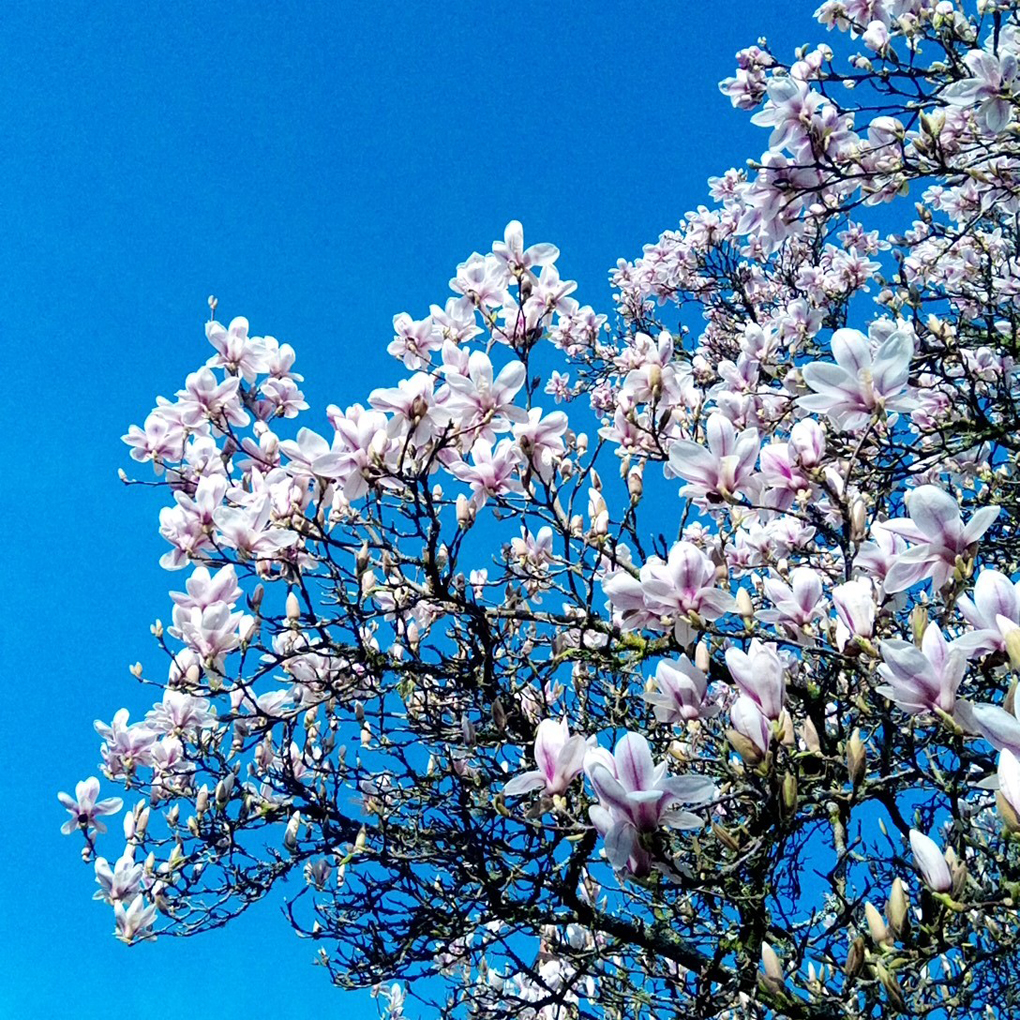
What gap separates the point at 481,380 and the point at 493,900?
6.06ft

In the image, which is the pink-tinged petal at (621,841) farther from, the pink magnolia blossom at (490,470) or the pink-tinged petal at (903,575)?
the pink magnolia blossom at (490,470)

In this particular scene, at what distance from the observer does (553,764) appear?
6.03ft

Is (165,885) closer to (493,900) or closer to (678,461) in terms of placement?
(493,900)

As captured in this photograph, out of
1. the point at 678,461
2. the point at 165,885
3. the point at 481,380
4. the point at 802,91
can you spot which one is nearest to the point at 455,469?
the point at 481,380

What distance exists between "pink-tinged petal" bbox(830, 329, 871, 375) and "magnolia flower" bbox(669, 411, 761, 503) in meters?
0.29

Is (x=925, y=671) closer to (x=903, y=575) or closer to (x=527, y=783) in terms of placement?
(x=903, y=575)

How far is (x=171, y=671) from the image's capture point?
3193 mm

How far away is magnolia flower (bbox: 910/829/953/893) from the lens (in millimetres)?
1649

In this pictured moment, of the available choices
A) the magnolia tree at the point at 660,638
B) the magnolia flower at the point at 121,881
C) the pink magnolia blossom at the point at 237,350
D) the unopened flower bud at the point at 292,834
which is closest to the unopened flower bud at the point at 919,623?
the magnolia tree at the point at 660,638

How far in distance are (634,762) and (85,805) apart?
144 inches

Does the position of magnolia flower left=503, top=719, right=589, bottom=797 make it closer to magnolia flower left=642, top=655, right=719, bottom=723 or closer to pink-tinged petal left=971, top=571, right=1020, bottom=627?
magnolia flower left=642, top=655, right=719, bottom=723

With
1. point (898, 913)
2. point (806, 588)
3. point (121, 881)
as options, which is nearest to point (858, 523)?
point (806, 588)

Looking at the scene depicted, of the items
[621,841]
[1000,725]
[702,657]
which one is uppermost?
[702,657]

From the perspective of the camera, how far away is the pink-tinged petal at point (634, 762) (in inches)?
62.3
